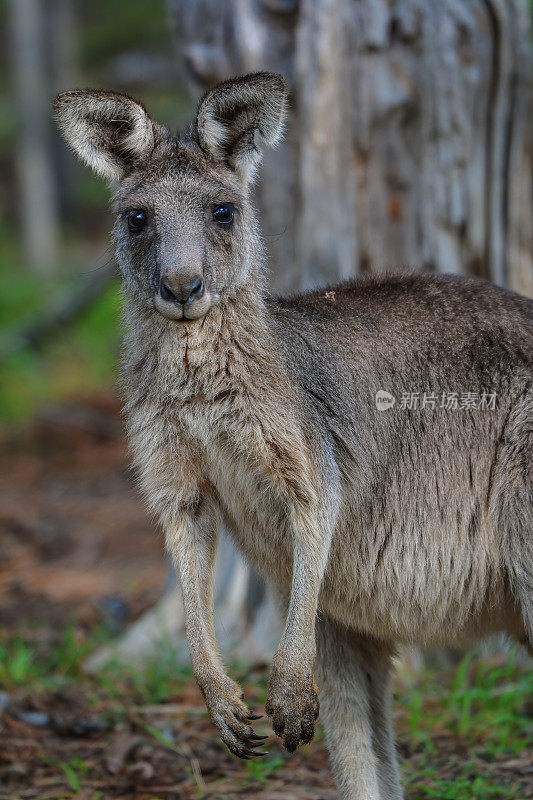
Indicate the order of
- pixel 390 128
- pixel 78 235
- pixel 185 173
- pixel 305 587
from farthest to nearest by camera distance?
1. pixel 78 235
2. pixel 390 128
3. pixel 185 173
4. pixel 305 587

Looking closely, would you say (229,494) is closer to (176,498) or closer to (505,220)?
(176,498)

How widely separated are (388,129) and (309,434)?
7.32 feet

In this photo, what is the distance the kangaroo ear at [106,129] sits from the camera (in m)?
3.31

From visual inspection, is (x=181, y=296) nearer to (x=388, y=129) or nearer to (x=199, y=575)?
(x=199, y=575)

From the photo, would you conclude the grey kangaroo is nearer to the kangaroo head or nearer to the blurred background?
the kangaroo head

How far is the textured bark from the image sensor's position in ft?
15.6

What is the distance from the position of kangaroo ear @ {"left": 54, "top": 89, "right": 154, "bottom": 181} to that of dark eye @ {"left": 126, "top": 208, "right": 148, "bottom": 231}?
0.22 metres

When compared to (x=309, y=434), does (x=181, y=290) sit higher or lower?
higher

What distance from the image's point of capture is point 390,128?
4836 millimetres

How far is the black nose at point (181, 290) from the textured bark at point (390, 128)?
1960mm

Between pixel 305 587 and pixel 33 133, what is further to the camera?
pixel 33 133

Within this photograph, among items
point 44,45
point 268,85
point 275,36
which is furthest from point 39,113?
point 268,85

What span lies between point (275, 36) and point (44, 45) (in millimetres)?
17399
